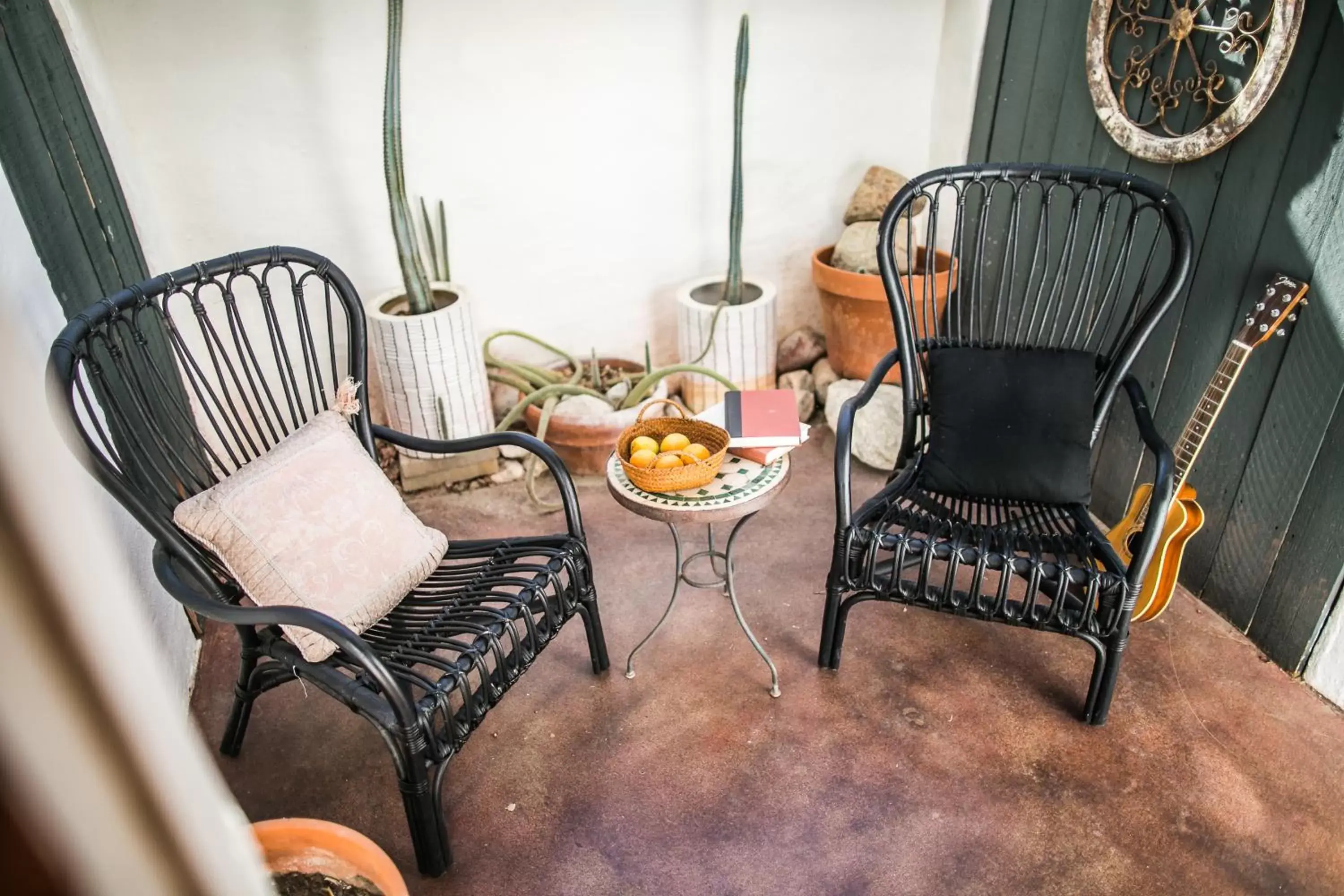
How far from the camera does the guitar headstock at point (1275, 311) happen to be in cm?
197

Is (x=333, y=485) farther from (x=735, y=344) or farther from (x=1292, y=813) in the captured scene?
(x=1292, y=813)

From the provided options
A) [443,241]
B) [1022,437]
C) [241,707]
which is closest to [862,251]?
[1022,437]

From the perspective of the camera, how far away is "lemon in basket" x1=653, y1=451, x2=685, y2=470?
1.95m

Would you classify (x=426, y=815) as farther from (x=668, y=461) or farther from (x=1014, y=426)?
(x=1014, y=426)

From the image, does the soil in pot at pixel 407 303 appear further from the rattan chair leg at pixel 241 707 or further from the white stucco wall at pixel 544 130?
the rattan chair leg at pixel 241 707

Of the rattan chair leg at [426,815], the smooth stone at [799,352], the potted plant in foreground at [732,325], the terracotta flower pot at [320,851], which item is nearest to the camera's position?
the terracotta flower pot at [320,851]

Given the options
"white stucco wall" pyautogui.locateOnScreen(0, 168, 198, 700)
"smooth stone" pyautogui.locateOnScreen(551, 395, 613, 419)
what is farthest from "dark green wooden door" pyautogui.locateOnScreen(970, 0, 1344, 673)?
"white stucco wall" pyautogui.locateOnScreen(0, 168, 198, 700)

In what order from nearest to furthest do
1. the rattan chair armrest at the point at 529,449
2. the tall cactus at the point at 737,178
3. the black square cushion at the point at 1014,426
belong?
the rattan chair armrest at the point at 529,449 < the black square cushion at the point at 1014,426 < the tall cactus at the point at 737,178

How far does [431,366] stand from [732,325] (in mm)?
1094

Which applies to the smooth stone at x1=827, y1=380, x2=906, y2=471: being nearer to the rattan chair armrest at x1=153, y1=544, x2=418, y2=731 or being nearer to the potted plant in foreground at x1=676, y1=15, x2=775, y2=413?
the potted plant in foreground at x1=676, y1=15, x2=775, y2=413

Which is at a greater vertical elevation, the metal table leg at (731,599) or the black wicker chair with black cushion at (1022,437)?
the black wicker chair with black cushion at (1022,437)

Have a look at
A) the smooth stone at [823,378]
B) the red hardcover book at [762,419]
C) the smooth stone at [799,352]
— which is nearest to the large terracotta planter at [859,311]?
the smooth stone at [823,378]

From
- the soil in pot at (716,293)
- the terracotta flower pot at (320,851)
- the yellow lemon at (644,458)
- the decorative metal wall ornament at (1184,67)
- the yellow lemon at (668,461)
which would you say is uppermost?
Result: the decorative metal wall ornament at (1184,67)

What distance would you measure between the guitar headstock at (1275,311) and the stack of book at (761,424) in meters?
1.07
